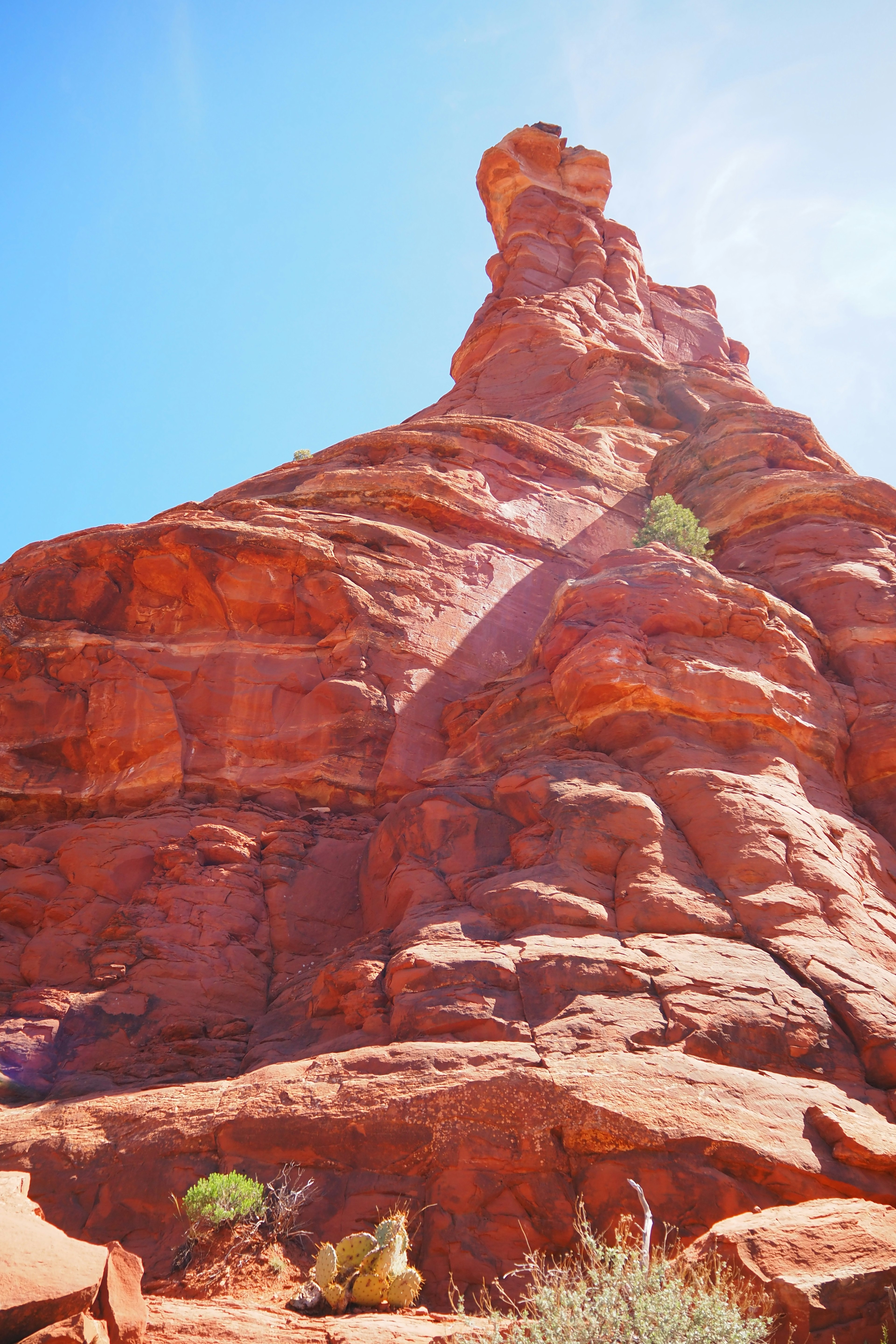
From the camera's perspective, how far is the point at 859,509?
2362cm

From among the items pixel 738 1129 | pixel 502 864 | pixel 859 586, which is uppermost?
pixel 859 586

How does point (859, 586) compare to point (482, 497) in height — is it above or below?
below

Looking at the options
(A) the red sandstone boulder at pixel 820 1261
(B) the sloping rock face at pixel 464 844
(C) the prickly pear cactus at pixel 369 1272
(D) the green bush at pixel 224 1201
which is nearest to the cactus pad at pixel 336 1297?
(C) the prickly pear cactus at pixel 369 1272

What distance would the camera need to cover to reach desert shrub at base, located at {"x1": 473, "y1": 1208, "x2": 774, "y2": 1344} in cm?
780

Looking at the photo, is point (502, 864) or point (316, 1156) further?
point (502, 864)

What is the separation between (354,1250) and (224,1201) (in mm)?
1604

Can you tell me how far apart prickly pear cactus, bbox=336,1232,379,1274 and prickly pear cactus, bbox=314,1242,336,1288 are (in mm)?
62

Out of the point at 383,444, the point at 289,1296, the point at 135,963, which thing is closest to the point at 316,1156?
the point at 289,1296

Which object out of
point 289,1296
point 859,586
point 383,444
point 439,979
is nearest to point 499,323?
point 383,444

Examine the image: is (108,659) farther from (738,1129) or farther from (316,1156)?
(738,1129)

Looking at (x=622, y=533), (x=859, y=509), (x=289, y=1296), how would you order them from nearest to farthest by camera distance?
(x=289, y=1296)
(x=859, y=509)
(x=622, y=533)

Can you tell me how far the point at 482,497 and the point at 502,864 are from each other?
44.0 ft

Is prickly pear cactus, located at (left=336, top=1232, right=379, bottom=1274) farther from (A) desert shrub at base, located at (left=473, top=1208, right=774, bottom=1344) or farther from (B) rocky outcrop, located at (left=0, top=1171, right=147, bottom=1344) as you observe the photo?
(B) rocky outcrop, located at (left=0, top=1171, right=147, bottom=1344)

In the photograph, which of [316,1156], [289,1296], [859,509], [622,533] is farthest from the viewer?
[622,533]
